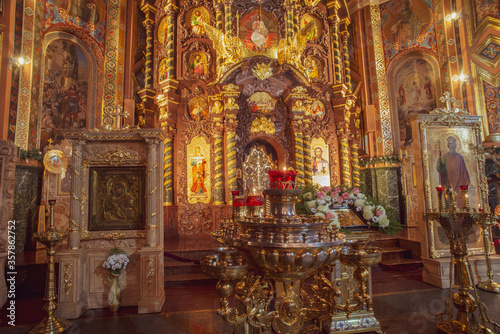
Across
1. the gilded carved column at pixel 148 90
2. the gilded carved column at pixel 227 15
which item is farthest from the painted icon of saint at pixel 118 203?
the gilded carved column at pixel 227 15

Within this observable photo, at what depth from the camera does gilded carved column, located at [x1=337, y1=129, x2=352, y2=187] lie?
32.7 feet

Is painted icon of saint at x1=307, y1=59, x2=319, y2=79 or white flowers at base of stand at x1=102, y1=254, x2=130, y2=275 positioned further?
painted icon of saint at x1=307, y1=59, x2=319, y2=79

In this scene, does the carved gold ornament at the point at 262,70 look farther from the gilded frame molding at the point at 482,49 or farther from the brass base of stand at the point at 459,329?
the brass base of stand at the point at 459,329

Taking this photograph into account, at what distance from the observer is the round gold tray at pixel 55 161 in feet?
25.6

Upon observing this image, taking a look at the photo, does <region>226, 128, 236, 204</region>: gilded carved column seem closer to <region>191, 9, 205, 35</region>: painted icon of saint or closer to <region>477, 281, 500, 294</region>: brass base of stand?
<region>191, 9, 205, 35</region>: painted icon of saint

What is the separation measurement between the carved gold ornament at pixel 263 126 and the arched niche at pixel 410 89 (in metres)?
4.96

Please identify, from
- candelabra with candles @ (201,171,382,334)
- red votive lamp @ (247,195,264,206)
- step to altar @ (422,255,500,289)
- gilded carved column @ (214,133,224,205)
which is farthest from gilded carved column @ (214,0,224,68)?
step to altar @ (422,255,500,289)

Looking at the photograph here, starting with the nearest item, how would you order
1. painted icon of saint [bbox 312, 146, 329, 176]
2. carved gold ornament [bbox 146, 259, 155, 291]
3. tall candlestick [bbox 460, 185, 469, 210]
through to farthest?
tall candlestick [bbox 460, 185, 469, 210], carved gold ornament [bbox 146, 259, 155, 291], painted icon of saint [bbox 312, 146, 329, 176]

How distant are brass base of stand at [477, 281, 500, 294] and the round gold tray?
32.3ft

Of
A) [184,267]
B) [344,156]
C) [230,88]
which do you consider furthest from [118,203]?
[344,156]

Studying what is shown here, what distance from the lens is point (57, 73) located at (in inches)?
347

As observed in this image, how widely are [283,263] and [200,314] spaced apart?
9.59ft

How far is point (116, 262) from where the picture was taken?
4.55m

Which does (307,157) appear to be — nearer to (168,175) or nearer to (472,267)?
(168,175)
